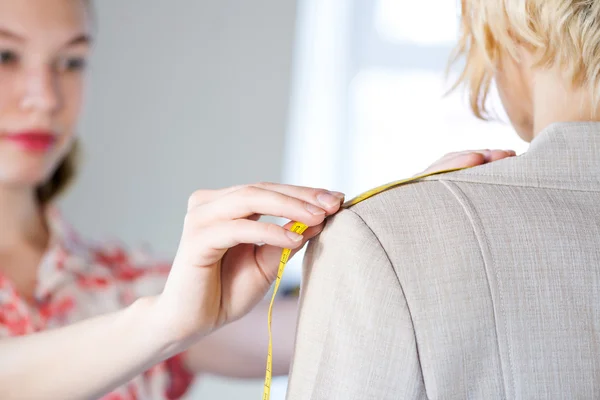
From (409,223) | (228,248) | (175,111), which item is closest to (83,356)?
(228,248)

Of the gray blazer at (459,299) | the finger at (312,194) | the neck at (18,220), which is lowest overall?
the neck at (18,220)

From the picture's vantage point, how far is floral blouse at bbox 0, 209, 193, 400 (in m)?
1.61

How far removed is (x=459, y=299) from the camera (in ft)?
2.35

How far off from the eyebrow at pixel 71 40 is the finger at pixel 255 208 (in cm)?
107

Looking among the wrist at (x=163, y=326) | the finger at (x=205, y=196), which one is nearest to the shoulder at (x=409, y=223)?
the finger at (x=205, y=196)

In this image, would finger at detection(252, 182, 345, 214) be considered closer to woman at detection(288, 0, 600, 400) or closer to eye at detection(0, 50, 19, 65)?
woman at detection(288, 0, 600, 400)

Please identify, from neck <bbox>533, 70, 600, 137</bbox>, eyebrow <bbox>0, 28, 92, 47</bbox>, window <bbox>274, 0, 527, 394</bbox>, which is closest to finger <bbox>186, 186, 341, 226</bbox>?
neck <bbox>533, 70, 600, 137</bbox>

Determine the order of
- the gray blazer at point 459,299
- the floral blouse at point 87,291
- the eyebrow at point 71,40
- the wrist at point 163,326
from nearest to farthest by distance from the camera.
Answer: the gray blazer at point 459,299
the wrist at point 163,326
the floral blouse at point 87,291
the eyebrow at point 71,40

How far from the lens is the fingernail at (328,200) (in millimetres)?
773

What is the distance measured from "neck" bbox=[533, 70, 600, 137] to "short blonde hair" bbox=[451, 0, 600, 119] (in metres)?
0.01

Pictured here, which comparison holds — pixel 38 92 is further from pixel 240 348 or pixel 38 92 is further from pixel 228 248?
pixel 228 248

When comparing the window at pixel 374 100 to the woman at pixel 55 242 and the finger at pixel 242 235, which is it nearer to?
the woman at pixel 55 242

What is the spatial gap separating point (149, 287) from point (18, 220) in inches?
13.2

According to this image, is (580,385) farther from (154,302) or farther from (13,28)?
(13,28)
